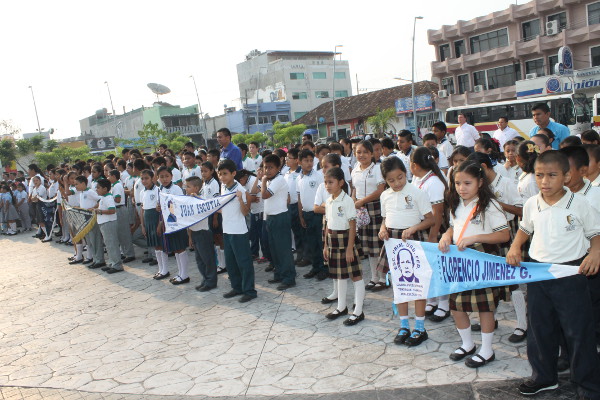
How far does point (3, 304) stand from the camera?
7762mm

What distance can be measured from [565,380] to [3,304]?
25.8 feet

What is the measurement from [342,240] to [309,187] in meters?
1.85

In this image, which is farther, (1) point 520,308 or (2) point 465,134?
(2) point 465,134

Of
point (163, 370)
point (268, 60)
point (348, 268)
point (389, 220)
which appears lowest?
point (163, 370)

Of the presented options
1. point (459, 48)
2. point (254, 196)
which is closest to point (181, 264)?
point (254, 196)

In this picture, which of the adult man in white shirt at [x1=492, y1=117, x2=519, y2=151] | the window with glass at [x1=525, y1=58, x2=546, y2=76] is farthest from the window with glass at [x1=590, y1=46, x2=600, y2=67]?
the adult man in white shirt at [x1=492, y1=117, x2=519, y2=151]

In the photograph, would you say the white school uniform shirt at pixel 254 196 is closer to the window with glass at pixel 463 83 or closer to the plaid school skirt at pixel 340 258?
the plaid school skirt at pixel 340 258

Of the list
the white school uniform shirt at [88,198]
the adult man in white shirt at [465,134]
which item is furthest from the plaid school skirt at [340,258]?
the adult man in white shirt at [465,134]

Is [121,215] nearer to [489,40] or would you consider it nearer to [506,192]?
[506,192]

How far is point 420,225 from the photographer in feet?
14.7

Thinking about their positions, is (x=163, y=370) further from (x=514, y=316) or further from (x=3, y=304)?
(x=3, y=304)

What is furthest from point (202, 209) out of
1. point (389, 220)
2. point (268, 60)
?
point (268, 60)

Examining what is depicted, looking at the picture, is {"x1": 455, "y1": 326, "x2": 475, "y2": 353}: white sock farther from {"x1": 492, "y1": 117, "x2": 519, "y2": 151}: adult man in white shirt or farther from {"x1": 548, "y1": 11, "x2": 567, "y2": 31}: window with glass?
{"x1": 548, "y1": 11, "x2": 567, "y2": 31}: window with glass

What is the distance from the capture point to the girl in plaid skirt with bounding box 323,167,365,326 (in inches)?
Result: 199
